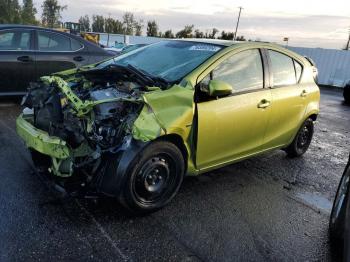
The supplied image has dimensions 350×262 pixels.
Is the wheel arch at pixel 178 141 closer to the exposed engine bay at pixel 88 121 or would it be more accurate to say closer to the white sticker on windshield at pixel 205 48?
the exposed engine bay at pixel 88 121

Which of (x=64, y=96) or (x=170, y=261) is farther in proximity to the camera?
(x=64, y=96)

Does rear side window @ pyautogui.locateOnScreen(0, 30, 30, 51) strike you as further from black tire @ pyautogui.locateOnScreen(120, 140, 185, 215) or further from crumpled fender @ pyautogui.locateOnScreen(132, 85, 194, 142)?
black tire @ pyautogui.locateOnScreen(120, 140, 185, 215)

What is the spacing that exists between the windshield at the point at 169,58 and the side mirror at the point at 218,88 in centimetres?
33

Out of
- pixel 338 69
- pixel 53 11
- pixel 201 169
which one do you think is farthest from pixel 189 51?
pixel 53 11

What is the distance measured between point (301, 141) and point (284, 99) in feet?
4.15

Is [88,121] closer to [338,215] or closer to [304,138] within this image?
[338,215]

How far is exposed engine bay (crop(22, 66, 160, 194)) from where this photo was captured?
9.90ft

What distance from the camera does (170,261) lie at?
273cm

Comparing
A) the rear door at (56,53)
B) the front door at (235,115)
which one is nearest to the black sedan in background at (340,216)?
the front door at (235,115)

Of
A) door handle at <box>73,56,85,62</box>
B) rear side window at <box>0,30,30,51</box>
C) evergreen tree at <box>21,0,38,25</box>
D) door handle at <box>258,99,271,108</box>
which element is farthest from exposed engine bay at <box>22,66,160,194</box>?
evergreen tree at <box>21,0,38,25</box>

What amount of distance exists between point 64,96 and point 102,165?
2.44 feet

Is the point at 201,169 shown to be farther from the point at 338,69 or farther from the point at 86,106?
the point at 338,69

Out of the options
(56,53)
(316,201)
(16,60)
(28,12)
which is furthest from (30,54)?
(28,12)

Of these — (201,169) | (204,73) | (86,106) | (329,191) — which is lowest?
(329,191)
